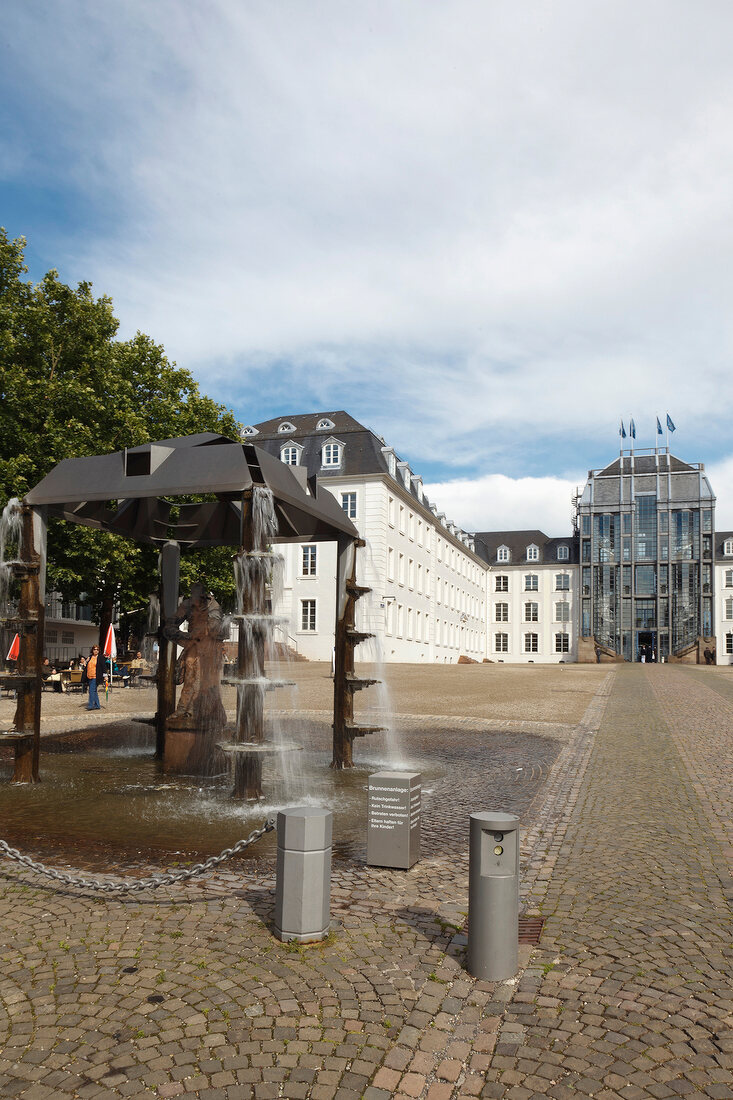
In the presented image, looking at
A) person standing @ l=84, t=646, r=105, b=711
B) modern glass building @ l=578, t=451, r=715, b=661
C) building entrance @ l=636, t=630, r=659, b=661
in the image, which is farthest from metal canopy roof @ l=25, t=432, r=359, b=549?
building entrance @ l=636, t=630, r=659, b=661

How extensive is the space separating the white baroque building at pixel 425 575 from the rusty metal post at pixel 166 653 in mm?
14179

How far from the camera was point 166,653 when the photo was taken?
1185 cm

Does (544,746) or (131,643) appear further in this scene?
(131,643)

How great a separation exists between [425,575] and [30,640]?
54275 mm

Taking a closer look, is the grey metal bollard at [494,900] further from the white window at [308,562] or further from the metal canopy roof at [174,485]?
the white window at [308,562]

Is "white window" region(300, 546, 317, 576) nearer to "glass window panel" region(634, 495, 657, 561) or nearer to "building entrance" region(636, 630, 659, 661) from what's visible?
"glass window panel" region(634, 495, 657, 561)

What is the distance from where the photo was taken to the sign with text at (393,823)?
621 cm

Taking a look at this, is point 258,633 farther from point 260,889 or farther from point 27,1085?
point 27,1085

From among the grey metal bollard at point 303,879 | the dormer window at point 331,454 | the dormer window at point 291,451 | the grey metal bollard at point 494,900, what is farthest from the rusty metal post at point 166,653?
the dormer window at point 291,451

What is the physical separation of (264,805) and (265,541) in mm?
2631

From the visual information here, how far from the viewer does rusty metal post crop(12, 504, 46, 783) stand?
9.17m

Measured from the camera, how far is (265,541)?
805cm

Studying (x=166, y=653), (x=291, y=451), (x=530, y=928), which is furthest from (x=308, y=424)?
(x=530, y=928)

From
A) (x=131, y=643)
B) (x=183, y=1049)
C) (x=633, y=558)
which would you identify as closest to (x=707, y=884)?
(x=183, y=1049)
